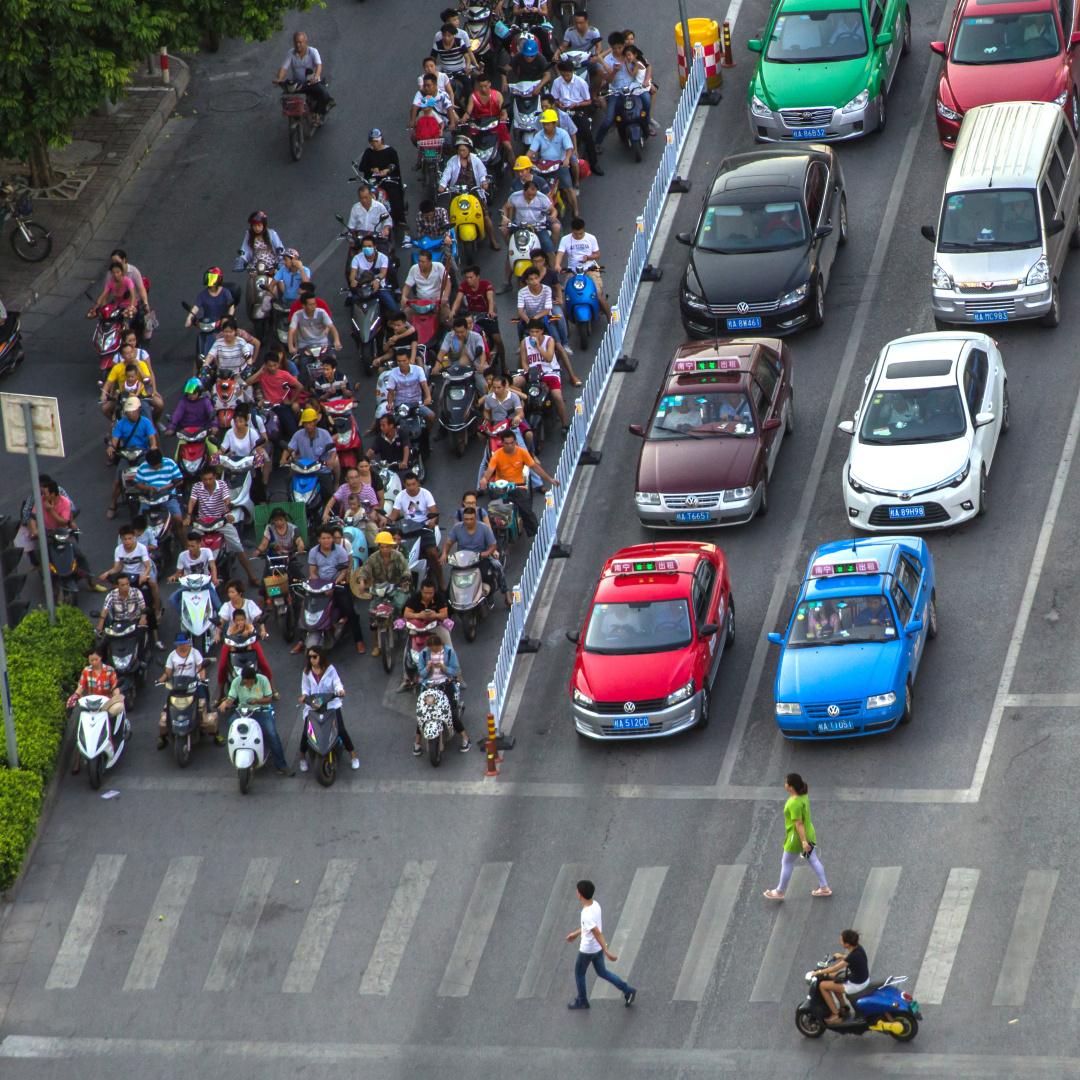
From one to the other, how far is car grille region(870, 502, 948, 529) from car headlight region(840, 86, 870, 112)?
956 centimetres

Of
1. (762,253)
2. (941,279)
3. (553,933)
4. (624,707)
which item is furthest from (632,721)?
(941,279)

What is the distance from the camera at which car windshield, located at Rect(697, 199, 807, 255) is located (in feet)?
97.6

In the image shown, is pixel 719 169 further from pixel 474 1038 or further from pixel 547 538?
pixel 474 1038

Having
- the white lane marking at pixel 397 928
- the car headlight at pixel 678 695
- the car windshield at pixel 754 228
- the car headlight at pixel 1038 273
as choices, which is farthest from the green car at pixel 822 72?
the white lane marking at pixel 397 928

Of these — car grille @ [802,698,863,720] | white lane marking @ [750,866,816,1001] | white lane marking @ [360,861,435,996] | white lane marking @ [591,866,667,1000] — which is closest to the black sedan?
car grille @ [802,698,863,720]

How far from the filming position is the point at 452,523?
27.8 m

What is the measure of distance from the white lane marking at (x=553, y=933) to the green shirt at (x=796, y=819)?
2556 millimetres

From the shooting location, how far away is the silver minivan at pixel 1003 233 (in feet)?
94.3

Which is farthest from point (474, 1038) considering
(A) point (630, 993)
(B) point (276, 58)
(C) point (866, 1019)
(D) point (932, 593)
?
(B) point (276, 58)

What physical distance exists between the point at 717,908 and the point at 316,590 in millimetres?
7148

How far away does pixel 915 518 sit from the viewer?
26.0m

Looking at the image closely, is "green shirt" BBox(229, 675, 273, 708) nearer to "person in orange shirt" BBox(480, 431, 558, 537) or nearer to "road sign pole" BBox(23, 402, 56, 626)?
"road sign pole" BBox(23, 402, 56, 626)

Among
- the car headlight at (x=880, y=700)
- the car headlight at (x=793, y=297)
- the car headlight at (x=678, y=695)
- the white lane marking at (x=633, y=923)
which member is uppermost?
the car headlight at (x=793, y=297)

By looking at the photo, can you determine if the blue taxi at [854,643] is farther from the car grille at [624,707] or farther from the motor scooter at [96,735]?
the motor scooter at [96,735]
